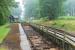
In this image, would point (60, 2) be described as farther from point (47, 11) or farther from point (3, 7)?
point (3, 7)

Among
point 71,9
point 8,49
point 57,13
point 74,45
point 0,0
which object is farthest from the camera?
point 71,9

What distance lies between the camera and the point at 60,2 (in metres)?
73.1

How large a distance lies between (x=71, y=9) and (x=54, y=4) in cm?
6231

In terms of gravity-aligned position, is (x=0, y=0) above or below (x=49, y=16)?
above

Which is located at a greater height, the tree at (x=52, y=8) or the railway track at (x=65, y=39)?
the railway track at (x=65, y=39)

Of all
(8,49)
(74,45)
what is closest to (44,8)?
(8,49)

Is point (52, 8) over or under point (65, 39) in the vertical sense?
under

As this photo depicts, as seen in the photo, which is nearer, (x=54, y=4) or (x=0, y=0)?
(x=0, y=0)

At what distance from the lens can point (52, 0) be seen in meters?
72.4

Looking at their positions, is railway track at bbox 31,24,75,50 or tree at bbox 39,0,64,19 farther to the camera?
tree at bbox 39,0,64,19

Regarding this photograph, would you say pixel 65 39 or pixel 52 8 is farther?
pixel 52 8

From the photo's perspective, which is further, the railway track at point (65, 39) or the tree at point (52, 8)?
the tree at point (52, 8)

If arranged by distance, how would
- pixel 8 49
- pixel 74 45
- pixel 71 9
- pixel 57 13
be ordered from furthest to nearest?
pixel 71 9 < pixel 57 13 < pixel 8 49 < pixel 74 45

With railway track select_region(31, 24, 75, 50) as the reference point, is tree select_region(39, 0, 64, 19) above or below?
below
